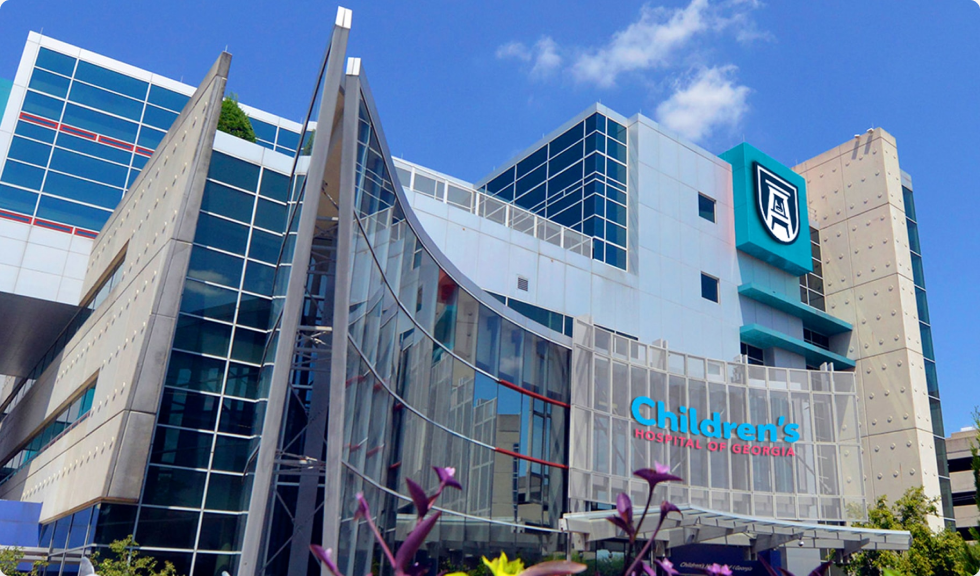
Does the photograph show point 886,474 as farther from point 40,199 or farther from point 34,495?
point 40,199

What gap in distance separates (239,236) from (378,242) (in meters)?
9.66

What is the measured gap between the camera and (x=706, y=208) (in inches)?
1603

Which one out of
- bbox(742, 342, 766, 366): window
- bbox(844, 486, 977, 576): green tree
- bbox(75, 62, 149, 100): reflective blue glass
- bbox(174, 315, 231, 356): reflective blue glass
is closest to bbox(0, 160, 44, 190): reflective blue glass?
bbox(75, 62, 149, 100): reflective blue glass

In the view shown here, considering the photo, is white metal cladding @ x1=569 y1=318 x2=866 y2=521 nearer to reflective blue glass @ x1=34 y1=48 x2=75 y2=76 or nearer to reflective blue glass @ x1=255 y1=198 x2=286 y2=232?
reflective blue glass @ x1=255 y1=198 x2=286 y2=232

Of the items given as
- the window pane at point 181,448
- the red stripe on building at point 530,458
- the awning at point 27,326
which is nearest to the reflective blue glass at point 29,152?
the awning at point 27,326

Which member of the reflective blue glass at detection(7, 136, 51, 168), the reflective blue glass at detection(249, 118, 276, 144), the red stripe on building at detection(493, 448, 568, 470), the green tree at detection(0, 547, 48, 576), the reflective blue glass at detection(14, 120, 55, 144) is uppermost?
the reflective blue glass at detection(249, 118, 276, 144)

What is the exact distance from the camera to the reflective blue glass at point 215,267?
2372cm

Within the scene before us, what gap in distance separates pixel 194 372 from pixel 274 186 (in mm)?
6608

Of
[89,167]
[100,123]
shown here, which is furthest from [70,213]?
[100,123]

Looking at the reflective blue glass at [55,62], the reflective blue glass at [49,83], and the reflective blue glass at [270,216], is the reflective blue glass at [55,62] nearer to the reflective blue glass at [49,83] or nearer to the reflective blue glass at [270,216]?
the reflective blue glass at [49,83]

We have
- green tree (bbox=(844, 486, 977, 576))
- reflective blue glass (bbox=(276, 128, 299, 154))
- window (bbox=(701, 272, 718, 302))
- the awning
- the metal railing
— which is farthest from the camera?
reflective blue glass (bbox=(276, 128, 299, 154))

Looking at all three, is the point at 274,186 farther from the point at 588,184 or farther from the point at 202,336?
the point at 588,184

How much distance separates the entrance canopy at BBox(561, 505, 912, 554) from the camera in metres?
26.0

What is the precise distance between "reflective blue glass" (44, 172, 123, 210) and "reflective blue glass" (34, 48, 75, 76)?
18.2 feet
